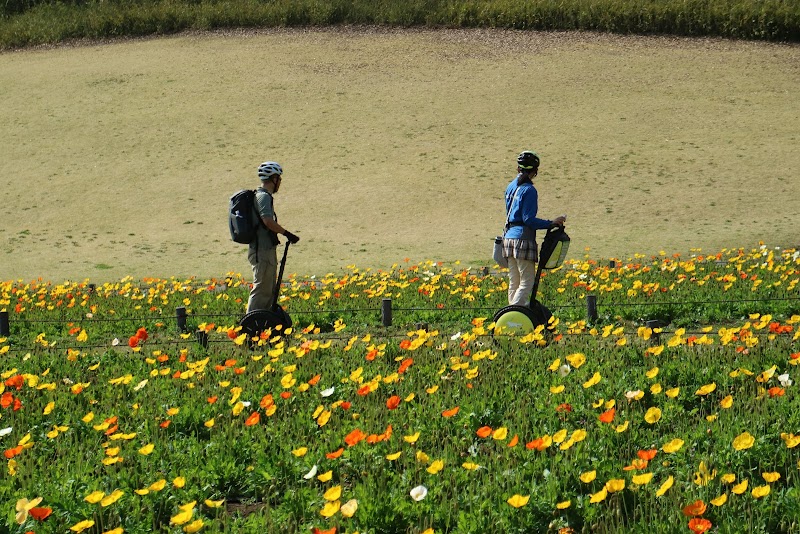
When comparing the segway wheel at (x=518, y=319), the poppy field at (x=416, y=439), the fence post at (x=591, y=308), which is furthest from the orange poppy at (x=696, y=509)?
the fence post at (x=591, y=308)

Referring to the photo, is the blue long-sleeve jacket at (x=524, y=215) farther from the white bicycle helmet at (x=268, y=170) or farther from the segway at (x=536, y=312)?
the white bicycle helmet at (x=268, y=170)

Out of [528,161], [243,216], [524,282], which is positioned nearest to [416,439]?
[524,282]

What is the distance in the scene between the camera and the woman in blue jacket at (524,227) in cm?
871

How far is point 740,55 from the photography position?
3875cm

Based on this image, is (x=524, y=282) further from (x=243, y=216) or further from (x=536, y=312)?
(x=243, y=216)

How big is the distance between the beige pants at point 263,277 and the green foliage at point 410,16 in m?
36.6

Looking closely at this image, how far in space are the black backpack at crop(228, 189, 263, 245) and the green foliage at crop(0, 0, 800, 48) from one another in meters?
36.7

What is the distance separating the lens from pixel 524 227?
8805 millimetres

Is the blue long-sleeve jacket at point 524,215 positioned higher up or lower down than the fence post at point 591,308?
higher up

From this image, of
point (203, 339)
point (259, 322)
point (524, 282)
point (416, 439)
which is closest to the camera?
point (416, 439)

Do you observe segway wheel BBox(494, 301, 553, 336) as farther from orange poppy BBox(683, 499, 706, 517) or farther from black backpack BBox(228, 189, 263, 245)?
orange poppy BBox(683, 499, 706, 517)

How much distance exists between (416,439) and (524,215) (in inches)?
170

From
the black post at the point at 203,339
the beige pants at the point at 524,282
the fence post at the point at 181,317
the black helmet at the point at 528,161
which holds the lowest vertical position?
the fence post at the point at 181,317

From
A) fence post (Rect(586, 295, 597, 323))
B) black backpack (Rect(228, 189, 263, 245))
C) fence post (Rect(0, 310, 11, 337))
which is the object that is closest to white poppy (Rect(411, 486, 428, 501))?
black backpack (Rect(228, 189, 263, 245))
